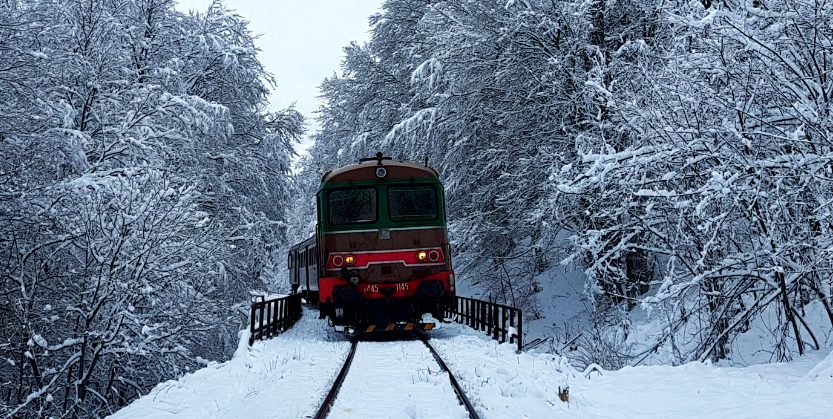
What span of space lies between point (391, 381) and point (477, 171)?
416 inches

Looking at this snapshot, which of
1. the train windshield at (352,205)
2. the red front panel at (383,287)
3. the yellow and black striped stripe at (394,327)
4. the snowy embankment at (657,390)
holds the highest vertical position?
the train windshield at (352,205)

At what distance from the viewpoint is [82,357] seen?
10414 millimetres

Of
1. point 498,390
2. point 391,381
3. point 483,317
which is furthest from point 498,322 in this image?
point 498,390

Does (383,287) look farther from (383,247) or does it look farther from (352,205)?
(352,205)

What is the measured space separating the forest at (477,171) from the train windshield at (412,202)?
2.16m

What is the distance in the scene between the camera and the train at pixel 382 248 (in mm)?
12852

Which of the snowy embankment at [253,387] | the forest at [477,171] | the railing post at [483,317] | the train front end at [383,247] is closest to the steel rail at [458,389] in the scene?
the snowy embankment at [253,387]

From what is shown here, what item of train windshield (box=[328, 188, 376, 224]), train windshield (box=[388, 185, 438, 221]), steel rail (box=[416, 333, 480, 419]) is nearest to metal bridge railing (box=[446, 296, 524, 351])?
steel rail (box=[416, 333, 480, 419])

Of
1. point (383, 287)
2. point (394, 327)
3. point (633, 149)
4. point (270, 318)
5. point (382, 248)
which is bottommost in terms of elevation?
point (394, 327)

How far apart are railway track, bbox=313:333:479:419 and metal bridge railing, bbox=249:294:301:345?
5.74 feet

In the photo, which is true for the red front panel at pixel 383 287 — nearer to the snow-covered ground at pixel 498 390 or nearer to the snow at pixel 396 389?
the snow at pixel 396 389

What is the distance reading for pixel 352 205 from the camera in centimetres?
1358

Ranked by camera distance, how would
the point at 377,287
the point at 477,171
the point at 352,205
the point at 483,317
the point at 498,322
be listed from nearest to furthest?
1. the point at 498,322
2. the point at 377,287
3. the point at 352,205
4. the point at 483,317
5. the point at 477,171

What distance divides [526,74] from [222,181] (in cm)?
834
